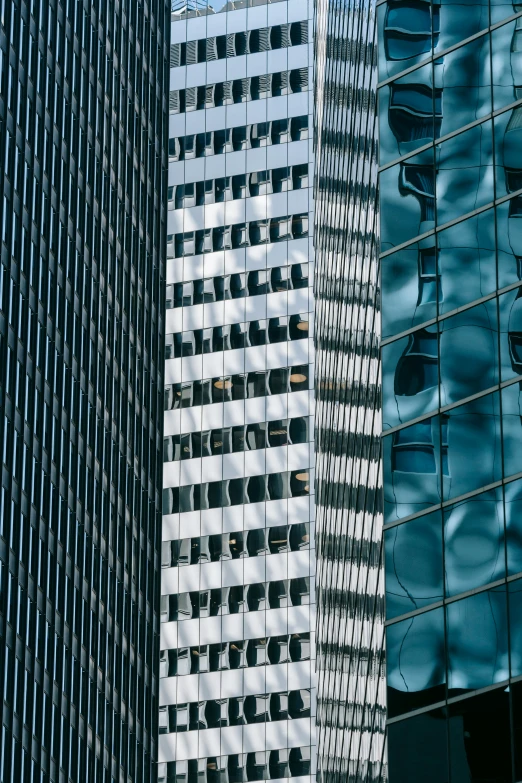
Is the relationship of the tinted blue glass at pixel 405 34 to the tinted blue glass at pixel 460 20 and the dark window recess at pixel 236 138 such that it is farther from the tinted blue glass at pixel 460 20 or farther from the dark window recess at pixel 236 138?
the dark window recess at pixel 236 138

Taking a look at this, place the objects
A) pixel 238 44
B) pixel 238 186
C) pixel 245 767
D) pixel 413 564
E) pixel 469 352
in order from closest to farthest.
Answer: pixel 413 564
pixel 469 352
pixel 245 767
pixel 238 186
pixel 238 44

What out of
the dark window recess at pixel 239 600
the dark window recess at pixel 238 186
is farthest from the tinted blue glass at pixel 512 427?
the dark window recess at pixel 238 186

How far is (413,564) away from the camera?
40.0 m

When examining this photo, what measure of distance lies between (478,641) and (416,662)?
1.63 metres

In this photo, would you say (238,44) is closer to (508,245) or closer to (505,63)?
(505,63)

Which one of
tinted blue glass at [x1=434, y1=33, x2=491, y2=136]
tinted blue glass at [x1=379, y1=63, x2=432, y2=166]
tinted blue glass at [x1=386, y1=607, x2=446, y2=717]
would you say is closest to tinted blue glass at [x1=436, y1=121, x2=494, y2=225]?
tinted blue glass at [x1=434, y1=33, x2=491, y2=136]

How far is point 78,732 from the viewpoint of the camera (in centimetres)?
→ 10250

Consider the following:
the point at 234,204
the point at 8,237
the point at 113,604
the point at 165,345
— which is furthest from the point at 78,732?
the point at 234,204

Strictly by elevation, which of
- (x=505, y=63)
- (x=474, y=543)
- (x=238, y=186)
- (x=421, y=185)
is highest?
(x=238, y=186)

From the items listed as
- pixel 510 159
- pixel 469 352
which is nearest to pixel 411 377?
pixel 469 352

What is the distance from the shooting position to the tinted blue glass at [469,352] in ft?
136

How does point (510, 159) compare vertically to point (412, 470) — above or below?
above

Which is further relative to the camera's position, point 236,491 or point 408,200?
point 236,491

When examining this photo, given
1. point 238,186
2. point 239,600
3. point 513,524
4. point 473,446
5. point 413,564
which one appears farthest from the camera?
point 238,186
